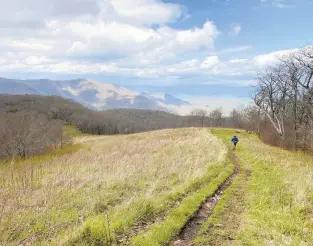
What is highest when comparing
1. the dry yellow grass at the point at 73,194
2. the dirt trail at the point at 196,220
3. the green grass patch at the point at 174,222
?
the dry yellow grass at the point at 73,194

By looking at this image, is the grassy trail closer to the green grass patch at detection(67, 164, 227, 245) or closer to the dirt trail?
the dirt trail

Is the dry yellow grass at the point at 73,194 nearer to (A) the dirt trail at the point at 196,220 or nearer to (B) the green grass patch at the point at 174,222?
(B) the green grass patch at the point at 174,222

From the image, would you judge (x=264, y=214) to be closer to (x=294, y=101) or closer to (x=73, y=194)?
(x=73, y=194)

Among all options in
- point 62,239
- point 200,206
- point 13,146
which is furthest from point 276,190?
point 13,146

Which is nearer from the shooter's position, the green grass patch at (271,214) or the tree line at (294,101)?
the green grass patch at (271,214)

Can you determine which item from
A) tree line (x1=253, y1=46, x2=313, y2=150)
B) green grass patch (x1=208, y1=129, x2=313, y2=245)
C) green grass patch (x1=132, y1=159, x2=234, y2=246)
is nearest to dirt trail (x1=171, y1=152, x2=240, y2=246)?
green grass patch (x1=132, y1=159, x2=234, y2=246)

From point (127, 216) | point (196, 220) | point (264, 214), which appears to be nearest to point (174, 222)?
point (196, 220)

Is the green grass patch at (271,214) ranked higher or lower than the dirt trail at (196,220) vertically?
higher

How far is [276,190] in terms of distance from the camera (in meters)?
10.9

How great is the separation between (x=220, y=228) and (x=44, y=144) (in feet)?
110

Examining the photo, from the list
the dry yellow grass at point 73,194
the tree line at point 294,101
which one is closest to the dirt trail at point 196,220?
the dry yellow grass at point 73,194

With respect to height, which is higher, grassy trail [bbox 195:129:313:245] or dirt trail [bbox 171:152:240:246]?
grassy trail [bbox 195:129:313:245]

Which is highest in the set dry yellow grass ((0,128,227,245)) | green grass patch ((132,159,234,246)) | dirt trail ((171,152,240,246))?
dry yellow grass ((0,128,227,245))

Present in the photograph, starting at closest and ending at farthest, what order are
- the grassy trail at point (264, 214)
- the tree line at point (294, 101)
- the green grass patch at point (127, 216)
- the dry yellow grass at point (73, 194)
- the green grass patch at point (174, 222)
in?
the green grass patch at point (127, 216) → the green grass patch at point (174, 222) → the dry yellow grass at point (73, 194) → the grassy trail at point (264, 214) → the tree line at point (294, 101)
